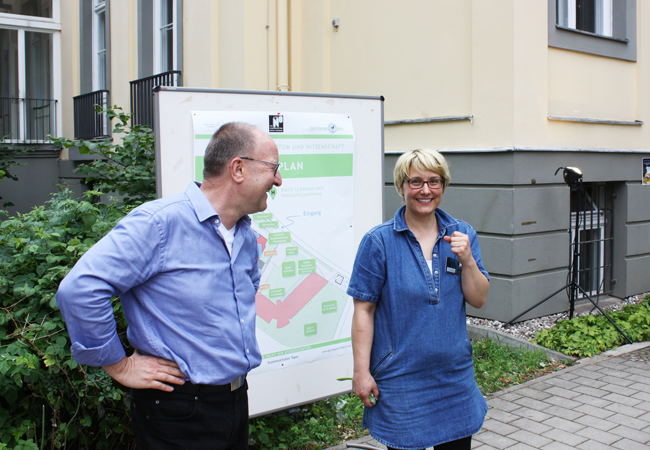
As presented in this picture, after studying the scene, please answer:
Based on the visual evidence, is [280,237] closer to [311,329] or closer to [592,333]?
[311,329]

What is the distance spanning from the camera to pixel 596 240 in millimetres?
7473

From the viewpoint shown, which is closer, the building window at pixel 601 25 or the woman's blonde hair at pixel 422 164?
the woman's blonde hair at pixel 422 164

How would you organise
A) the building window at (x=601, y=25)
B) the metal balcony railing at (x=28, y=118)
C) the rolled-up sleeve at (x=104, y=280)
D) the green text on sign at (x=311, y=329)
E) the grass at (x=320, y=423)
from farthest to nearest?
the metal balcony railing at (x=28, y=118), the building window at (x=601, y=25), the grass at (x=320, y=423), the green text on sign at (x=311, y=329), the rolled-up sleeve at (x=104, y=280)

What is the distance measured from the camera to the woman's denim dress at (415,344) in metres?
2.45

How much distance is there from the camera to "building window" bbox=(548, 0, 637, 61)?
7098 mm

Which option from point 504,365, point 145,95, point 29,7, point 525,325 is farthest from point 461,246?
point 29,7

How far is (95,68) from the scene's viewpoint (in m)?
13.7

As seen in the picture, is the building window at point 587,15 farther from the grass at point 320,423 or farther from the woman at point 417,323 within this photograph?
the woman at point 417,323

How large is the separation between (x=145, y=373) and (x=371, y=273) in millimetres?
979

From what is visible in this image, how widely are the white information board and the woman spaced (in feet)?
2.64

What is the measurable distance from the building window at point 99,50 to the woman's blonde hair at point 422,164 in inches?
489

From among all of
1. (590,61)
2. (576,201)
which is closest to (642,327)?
(576,201)

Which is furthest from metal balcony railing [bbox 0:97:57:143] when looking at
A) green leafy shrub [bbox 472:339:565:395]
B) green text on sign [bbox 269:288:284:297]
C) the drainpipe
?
green text on sign [bbox 269:288:284:297]

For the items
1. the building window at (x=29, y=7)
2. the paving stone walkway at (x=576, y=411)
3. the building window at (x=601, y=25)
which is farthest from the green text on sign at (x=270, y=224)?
the building window at (x=29, y=7)
